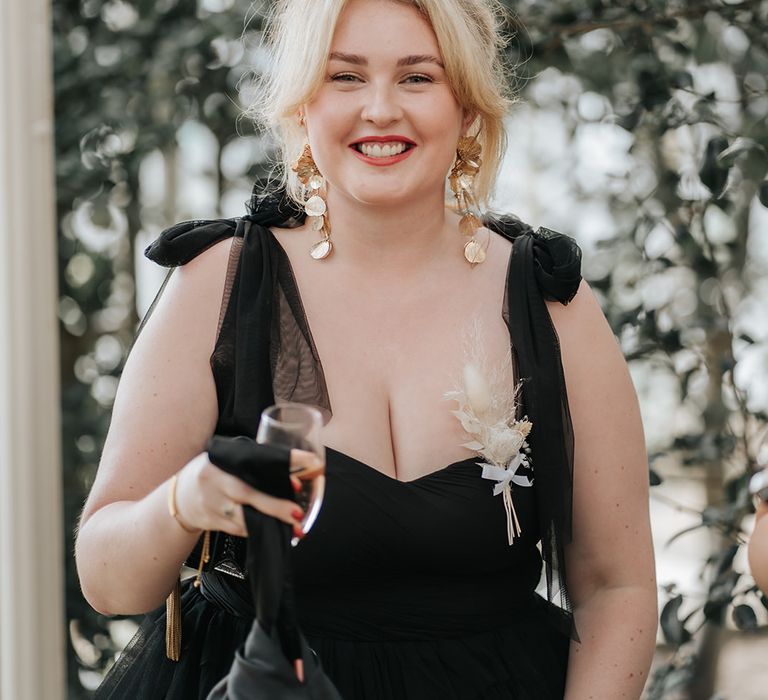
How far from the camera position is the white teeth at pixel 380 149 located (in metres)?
1.71

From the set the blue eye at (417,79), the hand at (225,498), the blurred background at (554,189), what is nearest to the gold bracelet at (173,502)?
the hand at (225,498)

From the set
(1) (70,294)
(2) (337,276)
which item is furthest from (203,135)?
(2) (337,276)

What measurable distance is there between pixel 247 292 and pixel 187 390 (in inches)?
7.1

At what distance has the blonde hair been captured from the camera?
67.2 inches

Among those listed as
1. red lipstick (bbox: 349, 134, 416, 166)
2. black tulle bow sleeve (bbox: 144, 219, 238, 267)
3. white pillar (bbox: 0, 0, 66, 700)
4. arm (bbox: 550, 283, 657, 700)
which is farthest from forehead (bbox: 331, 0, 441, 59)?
white pillar (bbox: 0, 0, 66, 700)

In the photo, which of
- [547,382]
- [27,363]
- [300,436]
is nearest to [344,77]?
[547,382]

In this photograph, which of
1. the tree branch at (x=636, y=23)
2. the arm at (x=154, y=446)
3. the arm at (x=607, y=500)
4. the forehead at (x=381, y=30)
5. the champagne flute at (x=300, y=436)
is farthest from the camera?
the tree branch at (x=636, y=23)

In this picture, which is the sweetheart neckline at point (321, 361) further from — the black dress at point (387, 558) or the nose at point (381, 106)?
the nose at point (381, 106)

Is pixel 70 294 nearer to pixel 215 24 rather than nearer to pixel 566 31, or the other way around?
pixel 215 24

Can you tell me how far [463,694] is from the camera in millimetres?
1684

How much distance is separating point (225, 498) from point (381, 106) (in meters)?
0.70

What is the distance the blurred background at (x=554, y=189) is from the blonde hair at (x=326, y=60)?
573 mm

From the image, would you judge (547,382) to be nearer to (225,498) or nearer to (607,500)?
(607,500)

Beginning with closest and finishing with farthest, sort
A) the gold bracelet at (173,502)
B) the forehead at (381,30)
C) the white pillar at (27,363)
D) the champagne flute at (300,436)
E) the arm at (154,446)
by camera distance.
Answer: the champagne flute at (300,436) → the gold bracelet at (173,502) → the arm at (154,446) → the forehead at (381,30) → the white pillar at (27,363)
